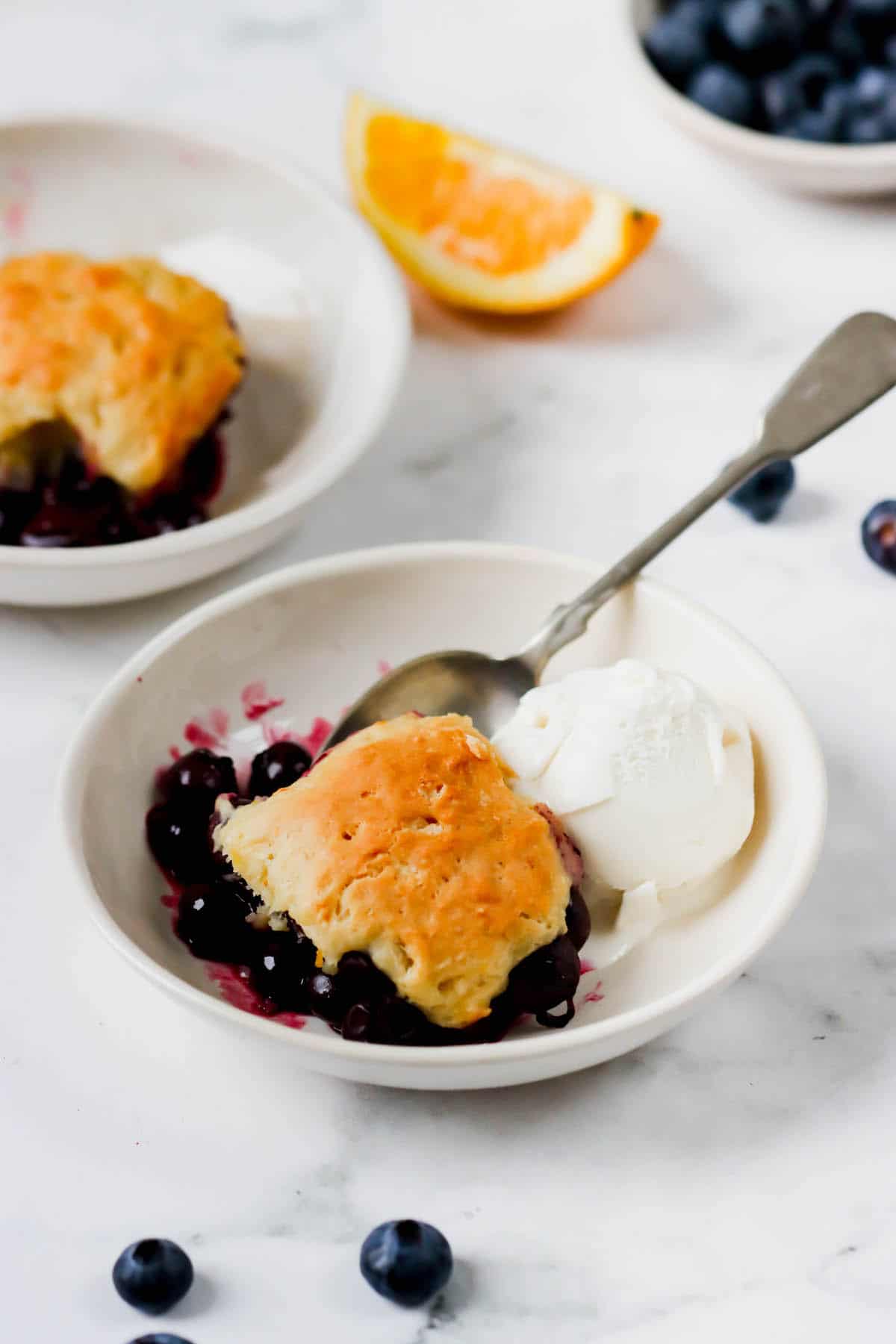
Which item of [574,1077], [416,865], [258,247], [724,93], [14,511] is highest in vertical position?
[724,93]

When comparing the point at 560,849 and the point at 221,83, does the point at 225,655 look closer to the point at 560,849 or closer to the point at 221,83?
the point at 560,849

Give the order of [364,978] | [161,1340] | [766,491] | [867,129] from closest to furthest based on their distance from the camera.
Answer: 1. [161,1340]
2. [364,978]
3. [766,491]
4. [867,129]

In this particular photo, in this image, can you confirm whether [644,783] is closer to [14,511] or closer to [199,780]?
[199,780]

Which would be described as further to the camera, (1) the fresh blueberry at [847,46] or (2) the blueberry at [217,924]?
(1) the fresh blueberry at [847,46]

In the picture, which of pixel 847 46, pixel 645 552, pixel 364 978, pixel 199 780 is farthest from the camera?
pixel 847 46

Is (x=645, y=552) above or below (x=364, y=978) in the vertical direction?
above

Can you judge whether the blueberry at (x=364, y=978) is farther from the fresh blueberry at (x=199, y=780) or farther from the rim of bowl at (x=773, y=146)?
the rim of bowl at (x=773, y=146)

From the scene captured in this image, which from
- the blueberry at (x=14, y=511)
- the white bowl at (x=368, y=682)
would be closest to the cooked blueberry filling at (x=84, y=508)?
the blueberry at (x=14, y=511)

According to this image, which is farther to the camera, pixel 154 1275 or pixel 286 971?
pixel 286 971

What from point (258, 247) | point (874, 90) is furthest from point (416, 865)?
→ point (874, 90)
